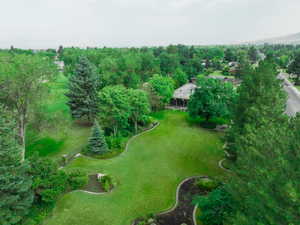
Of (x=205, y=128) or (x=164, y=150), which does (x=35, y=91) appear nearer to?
A: (x=164, y=150)

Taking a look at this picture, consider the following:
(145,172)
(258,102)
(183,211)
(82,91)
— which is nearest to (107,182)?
(145,172)

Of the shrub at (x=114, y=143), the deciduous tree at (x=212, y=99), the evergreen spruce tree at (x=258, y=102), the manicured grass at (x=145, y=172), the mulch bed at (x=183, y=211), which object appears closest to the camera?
the mulch bed at (x=183, y=211)

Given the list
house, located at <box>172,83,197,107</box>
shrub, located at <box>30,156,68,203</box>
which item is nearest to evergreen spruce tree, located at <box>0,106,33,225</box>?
shrub, located at <box>30,156,68,203</box>

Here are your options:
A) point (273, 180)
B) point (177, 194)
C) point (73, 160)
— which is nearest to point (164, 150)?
point (177, 194)

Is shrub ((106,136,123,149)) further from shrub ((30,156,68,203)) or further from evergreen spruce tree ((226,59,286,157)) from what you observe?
evergreen spruce tree ((226,59,286,157))

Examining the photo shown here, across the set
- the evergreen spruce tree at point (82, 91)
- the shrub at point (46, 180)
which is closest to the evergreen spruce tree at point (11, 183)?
the shrub at point (46, 180)

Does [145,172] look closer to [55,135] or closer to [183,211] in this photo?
[183,211]

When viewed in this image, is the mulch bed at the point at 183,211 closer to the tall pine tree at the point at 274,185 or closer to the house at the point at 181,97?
the tall pine tree at the point at 274,185
